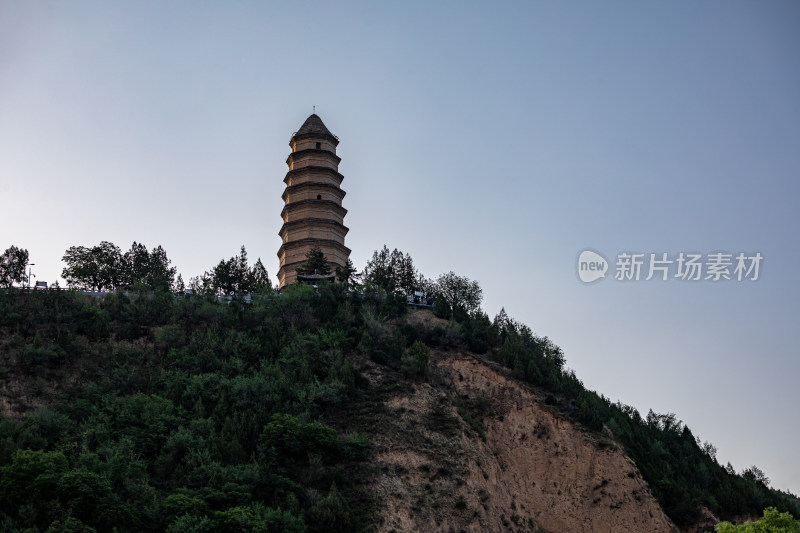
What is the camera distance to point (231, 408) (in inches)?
1588

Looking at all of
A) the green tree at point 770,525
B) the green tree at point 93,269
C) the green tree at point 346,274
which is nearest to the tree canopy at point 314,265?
the green tree at point 346,274

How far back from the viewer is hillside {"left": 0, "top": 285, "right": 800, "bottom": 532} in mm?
33188

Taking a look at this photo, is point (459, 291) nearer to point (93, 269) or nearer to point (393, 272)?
point (393, 272)

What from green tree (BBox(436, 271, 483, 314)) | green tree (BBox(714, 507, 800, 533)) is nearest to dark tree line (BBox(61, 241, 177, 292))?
green tree (BBox(436, 271, 483, 314))

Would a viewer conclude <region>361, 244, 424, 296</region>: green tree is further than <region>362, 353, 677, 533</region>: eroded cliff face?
Yes

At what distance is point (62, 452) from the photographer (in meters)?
33.9

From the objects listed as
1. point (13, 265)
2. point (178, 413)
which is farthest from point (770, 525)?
point (13, 265)

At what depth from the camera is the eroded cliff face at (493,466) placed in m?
37.3

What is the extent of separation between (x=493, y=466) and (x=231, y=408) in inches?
514

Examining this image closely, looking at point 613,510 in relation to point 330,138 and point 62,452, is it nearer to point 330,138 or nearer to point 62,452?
point 62,452

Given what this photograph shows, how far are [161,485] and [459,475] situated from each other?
13.2 metres

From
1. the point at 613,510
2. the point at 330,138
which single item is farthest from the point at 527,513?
the point at 330,138

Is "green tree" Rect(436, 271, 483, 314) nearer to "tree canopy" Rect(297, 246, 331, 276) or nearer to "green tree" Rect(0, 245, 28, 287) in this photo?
"tree canopy" Rect(297, 246, 331, 276)

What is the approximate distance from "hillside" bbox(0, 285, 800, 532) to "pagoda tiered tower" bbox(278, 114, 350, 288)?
758cm
